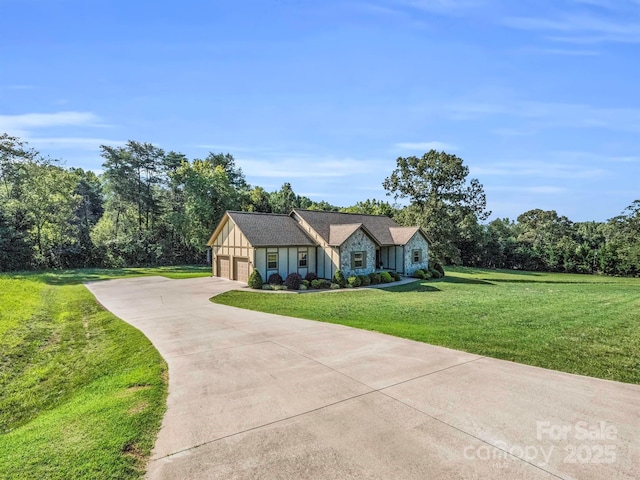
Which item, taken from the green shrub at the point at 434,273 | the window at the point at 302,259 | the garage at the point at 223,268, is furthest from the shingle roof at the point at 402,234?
the garage at the point at 223,268

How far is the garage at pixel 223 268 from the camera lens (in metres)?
27.8

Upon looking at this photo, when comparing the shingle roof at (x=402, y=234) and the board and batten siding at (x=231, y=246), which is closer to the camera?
the board and batten siding at (x=231, y=246)

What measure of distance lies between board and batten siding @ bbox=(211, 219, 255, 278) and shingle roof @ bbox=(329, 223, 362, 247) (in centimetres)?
606

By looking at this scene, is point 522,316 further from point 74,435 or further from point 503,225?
point 503,225

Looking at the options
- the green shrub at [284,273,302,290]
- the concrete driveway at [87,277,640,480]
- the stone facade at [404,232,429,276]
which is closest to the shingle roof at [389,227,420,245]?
the stone facade at [404,232,429,276]

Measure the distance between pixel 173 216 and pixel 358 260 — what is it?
84.5 ft

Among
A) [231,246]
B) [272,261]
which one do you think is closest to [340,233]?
[272,261]

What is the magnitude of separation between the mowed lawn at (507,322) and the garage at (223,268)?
6.84 metres

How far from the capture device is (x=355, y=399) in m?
6.18

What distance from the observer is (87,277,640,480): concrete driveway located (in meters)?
4.34

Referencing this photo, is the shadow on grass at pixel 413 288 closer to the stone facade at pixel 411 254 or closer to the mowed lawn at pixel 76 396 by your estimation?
the stone facade at pixel 411 254

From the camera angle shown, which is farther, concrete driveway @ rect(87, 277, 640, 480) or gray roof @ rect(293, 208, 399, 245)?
gray roof @ rect(293, 208, 399, 245)

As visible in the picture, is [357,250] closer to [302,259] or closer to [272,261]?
[302,259]

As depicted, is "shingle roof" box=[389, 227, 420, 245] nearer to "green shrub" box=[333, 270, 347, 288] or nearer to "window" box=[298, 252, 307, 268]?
"green shrub" box=[333, 270, 347, 288]
